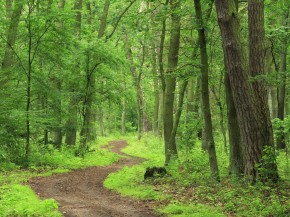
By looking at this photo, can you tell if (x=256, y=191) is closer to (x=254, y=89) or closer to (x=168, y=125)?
(x=254, y=89)

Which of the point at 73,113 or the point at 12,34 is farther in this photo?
the point at 73,113

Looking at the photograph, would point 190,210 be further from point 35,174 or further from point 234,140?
point 35,174

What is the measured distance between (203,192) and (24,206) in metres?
4.50

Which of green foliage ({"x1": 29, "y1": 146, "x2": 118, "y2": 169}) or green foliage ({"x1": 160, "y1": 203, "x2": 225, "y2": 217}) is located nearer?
green foliage ({"x1": 160, "y1": 203, "x2": 225, "y2": 217})

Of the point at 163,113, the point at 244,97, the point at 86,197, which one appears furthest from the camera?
the point at 163,113

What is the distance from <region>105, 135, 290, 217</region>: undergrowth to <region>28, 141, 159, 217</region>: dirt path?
0.48 m

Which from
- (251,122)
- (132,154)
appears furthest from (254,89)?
(132,154)

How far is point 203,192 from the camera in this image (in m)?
9.30

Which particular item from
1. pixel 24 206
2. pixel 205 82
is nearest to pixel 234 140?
pixel 205 82

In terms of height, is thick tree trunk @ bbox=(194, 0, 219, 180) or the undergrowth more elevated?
thick tree trunk @ bbox=(194, 0, 219, 180)

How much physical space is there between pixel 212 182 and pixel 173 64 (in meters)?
6.55

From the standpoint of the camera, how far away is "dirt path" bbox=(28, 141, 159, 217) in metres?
7.74

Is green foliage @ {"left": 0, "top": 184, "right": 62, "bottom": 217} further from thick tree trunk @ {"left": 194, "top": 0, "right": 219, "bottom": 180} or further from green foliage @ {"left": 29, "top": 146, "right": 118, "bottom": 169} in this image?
green foliage @ {"left": 29, "top": 146, "right": 118, "bottom": 169}

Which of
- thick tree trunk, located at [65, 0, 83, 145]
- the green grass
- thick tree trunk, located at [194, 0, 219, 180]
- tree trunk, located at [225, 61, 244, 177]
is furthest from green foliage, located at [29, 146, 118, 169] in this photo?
tree trunk, located at [225, 61, 244, 177]
